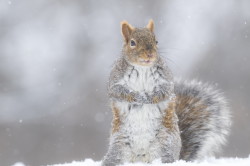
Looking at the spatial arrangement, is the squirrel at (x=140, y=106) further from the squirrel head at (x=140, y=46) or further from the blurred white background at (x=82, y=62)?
the blurred white background at (x=82, y=62)

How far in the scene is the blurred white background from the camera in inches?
418

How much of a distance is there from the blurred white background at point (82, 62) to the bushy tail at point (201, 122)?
4.23m

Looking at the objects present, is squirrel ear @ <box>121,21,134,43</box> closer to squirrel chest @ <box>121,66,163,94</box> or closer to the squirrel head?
the squirrel head

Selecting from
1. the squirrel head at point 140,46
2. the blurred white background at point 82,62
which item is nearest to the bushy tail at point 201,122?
the squirrel head at point 140,46

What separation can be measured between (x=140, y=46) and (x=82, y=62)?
742 cm

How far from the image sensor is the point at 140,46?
4770mm

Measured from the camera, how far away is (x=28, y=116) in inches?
450

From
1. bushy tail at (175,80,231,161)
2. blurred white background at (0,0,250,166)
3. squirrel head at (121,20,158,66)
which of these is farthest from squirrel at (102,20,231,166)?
blurred white background at (0,0,250,166)

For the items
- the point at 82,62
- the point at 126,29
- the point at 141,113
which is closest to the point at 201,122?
the point at 141,113

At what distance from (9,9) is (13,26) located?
0.34m

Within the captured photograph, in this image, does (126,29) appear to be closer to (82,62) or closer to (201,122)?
(201,122)

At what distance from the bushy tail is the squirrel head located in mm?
979

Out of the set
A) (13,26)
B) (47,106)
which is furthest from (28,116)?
(13,26)

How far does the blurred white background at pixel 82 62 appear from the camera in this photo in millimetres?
10617
